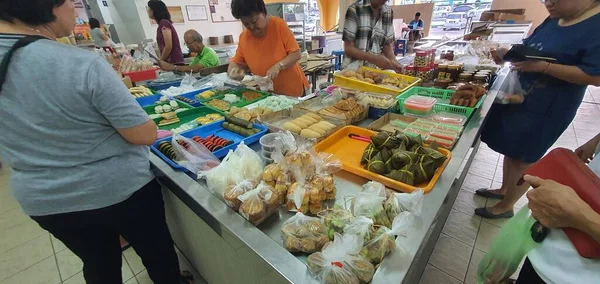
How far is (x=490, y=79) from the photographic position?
2.12 metres

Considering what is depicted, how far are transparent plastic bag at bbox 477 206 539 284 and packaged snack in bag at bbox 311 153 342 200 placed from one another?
0.74 m

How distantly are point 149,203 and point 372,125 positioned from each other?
121 cm

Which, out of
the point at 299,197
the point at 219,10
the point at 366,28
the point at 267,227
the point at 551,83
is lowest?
the point at 267,227

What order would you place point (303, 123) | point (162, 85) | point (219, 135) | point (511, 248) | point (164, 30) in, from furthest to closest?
point (164, 30) → point (162, 85) → point (219, 135) → point (303, 123) → point (511, 248)

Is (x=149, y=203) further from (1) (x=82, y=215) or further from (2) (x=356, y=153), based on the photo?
(2) (x=356, y=153)

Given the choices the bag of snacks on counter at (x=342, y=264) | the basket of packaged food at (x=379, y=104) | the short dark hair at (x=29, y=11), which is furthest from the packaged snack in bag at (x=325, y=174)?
the short dark hair at (x=29, y=11)

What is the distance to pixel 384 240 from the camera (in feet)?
2.38

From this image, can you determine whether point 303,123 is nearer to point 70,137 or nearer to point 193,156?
point 193,156

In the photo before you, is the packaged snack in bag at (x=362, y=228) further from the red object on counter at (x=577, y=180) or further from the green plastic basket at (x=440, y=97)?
the green plastic basket at (x=440, y=97)

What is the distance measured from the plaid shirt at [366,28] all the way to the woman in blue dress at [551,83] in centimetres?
99

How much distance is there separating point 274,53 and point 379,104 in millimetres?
1119

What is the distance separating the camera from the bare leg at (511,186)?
2029 mm

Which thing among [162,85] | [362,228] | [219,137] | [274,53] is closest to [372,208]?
[362,228]

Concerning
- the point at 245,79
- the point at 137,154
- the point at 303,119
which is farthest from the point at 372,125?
the point at 245,79
